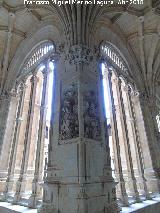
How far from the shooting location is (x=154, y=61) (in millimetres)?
12680

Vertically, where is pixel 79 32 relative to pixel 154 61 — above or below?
below

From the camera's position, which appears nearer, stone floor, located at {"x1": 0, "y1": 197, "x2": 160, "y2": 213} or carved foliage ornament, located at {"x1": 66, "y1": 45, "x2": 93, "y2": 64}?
stone floor, located at {"x1": 0, "y1": 197, "x2": 160, "y2": 213}

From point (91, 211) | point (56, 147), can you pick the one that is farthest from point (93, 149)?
point (91, 211)

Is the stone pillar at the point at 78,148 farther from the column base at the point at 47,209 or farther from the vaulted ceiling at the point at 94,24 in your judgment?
the vaulted ceiling at the point at 94,24

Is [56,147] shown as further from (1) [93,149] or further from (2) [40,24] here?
(2) [40,24]

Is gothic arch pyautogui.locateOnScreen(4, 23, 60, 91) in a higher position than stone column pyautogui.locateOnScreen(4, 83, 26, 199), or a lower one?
higher

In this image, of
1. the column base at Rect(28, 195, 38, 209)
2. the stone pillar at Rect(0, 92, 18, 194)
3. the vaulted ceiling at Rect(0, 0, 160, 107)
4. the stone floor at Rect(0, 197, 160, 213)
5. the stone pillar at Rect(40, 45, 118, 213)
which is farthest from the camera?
the stone pillar at Rect(0, 92, 18, 194)

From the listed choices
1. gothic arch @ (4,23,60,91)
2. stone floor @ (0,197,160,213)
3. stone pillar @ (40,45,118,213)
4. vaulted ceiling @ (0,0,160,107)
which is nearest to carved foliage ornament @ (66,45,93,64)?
stone pillar @ (40,45,118,213)

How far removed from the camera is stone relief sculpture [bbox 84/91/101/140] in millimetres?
6281

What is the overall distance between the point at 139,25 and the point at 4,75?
315 inches

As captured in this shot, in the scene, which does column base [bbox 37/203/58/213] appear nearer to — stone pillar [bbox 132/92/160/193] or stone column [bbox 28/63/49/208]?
stone column [bbox 28/63/49/208]

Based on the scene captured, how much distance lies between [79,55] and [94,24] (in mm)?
2121

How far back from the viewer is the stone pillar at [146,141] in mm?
9648

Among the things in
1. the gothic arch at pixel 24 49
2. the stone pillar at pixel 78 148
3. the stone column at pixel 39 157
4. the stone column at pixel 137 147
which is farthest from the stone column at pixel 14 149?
the stone column at pixel 137 147
